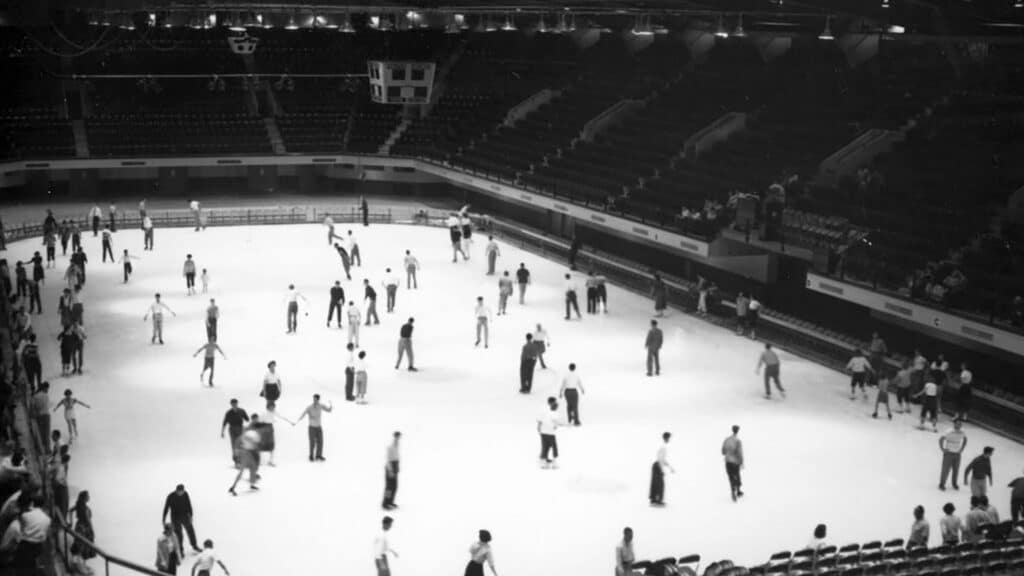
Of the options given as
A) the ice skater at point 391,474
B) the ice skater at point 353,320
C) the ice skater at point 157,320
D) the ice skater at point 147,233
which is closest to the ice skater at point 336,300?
the ice skater at point 353,320

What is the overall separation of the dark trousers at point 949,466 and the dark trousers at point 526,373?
8.03 metres

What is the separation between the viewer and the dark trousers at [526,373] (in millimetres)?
24000

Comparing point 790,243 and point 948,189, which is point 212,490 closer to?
point 790,243

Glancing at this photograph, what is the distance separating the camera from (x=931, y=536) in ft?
58.0

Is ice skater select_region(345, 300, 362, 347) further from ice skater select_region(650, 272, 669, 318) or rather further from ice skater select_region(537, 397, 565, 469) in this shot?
ice skater select_region(650, 272, 669, 318)

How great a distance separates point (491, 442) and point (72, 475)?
6895 mm

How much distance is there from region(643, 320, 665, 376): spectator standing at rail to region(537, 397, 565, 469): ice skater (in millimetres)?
5897

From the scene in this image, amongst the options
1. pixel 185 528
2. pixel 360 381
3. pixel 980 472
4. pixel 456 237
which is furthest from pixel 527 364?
pixel 456 237

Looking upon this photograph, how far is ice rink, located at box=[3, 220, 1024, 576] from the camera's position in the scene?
A: 1708cm

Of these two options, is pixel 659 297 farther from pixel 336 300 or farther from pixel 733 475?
pixel 733 475

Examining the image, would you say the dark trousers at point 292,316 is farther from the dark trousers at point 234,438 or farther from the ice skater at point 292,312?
the dark trousers at point 234,438

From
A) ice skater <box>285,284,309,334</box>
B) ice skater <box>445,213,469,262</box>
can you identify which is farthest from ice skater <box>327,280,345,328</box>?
ice skater <box>445,213,469,262</box>

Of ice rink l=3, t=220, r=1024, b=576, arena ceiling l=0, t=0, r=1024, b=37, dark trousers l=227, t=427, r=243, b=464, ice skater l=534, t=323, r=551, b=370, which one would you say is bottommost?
ice rink l=3, t=220, r=1024, b=576

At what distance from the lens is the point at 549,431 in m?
19.7
